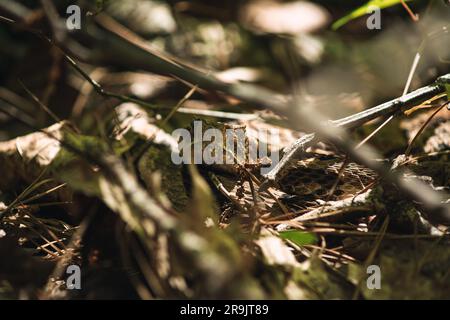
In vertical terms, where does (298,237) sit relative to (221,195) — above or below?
below

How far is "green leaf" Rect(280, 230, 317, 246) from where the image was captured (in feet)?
3.27

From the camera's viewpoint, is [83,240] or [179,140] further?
[179,140]

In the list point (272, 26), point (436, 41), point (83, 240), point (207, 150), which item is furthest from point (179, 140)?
point (272, 26)

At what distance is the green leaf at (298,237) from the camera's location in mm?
998

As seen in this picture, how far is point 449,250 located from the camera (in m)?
1.00

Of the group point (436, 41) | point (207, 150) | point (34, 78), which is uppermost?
point (34, 78)

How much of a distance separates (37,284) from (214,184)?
1.56ft

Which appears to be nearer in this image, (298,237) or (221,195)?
(298,237)

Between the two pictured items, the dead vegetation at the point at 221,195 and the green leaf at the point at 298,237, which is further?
the green leaf at the point at 298,237

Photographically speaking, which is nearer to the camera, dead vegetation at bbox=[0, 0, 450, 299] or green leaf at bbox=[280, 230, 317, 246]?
dead vegetation at bbox=[0, 0, 450, 299]

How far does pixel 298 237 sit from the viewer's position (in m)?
1.00
